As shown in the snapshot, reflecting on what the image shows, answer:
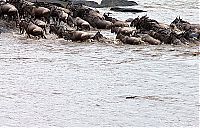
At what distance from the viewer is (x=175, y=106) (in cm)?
Answer: 700

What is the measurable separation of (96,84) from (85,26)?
23.3 ft

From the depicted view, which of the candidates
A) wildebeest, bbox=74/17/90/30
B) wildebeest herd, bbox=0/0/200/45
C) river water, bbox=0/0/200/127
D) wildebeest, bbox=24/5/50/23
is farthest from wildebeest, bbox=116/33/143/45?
wildebeest, bbox=24/5/50/23

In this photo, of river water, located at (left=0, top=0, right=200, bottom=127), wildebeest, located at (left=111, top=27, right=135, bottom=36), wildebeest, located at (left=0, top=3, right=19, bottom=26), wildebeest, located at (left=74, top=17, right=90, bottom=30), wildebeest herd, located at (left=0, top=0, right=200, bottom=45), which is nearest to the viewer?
river water, located at (left=0, top=0, right=200, bottom=127)

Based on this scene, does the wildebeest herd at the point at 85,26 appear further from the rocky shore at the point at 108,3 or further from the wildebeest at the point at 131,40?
the rocky shore at the point at 108,3

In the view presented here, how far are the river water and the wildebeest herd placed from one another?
0.61 metres

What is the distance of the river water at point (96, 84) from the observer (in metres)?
6.48

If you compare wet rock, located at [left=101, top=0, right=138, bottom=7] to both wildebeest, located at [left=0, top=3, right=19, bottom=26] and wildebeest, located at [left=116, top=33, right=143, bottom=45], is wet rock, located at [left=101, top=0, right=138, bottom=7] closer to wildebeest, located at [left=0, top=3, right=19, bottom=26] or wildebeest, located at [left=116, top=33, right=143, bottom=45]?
wildebeest, located at [left=0, top=3, right=19, bottom=26]

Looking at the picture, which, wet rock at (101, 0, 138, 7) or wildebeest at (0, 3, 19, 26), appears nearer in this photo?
wildebeest at (0, 3, 19, 26)

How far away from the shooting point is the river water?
648cm

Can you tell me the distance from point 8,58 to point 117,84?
3182mm

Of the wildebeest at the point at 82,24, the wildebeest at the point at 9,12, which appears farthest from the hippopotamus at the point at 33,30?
the wildebeest at the point at 82,24

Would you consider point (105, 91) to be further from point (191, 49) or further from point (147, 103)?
point (191, 49)

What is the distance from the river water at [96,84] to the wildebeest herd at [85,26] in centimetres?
61

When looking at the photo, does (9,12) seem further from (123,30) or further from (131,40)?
(131,40)
